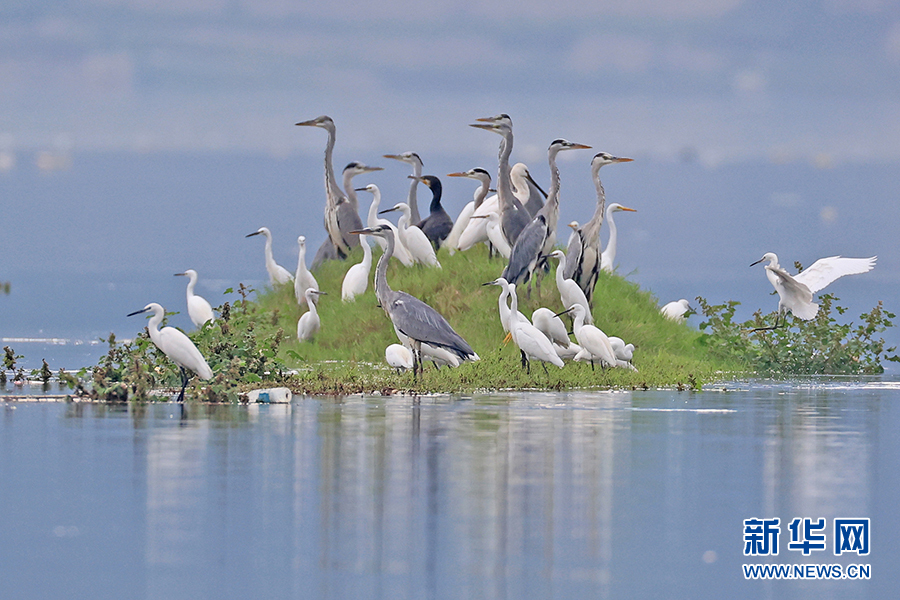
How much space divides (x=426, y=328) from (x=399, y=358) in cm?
87

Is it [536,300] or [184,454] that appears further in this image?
[536,300]

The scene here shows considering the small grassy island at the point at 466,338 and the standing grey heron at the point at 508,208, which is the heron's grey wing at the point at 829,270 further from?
the standing grey heron at the point at 508,208

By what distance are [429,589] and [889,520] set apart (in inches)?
128

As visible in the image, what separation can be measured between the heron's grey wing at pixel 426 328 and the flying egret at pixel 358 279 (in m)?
4.66

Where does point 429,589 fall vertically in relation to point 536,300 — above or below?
below

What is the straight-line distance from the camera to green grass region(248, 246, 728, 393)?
16.3 meters

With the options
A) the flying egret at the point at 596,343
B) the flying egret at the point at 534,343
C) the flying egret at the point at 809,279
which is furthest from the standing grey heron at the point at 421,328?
the flying egret at the point at 809,279

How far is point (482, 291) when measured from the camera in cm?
1956

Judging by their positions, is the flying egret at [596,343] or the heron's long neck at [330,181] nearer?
the flying egret at [596,343]

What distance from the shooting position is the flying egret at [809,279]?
18.6 meters

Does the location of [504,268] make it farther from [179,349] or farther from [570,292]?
[179,349]

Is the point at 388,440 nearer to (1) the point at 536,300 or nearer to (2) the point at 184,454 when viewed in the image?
(2) the point at 184,454

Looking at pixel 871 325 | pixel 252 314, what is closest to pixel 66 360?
pixel 252 314

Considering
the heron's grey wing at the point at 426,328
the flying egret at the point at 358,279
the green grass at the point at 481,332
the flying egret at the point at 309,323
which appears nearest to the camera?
the heron's grey wing at the point at 426,328
